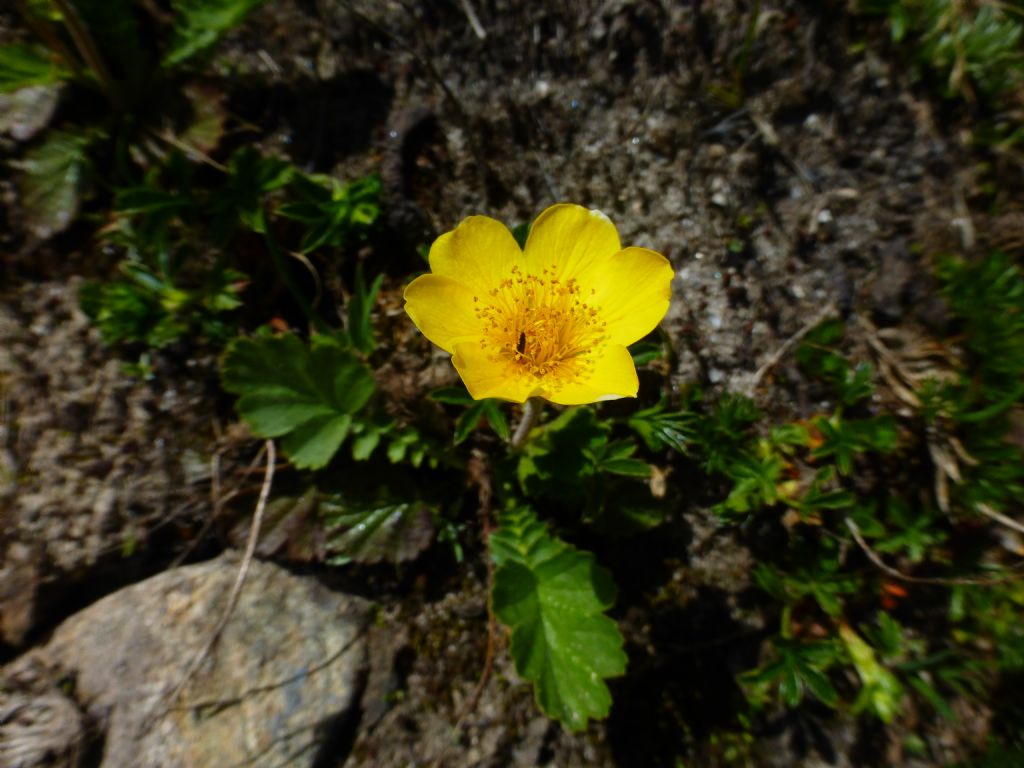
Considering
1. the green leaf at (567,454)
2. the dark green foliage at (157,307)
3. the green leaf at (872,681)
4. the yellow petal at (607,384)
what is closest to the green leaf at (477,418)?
the green leaf at (567,454)

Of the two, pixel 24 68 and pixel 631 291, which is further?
pixel 24 68

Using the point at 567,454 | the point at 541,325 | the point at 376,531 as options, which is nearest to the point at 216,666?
the point at 376,531

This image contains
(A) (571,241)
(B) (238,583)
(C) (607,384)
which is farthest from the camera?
(B) (238,583)

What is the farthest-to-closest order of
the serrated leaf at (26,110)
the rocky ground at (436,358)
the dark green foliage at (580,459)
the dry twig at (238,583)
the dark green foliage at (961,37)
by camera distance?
1. the dark green foliage at (961,37)
2. the serrated leaf at (26,110)
3. the rocky ground at (436,358)
4. the dry twig at (238,583)
5. the dark green foliage at (580,459)

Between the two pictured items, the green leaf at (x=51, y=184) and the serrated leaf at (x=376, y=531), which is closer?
the serrated leaf at (x=376, y=531)

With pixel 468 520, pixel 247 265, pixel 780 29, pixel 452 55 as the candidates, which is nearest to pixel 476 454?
pixel 468 520

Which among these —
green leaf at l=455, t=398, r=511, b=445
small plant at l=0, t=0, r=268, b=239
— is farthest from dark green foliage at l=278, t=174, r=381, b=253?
green leaf at l=455, t=398, r=511, b=445

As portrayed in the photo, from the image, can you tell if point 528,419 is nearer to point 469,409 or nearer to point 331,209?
point 469,409

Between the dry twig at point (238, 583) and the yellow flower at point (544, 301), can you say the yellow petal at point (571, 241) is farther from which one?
the dry twig at point (238, 583)
